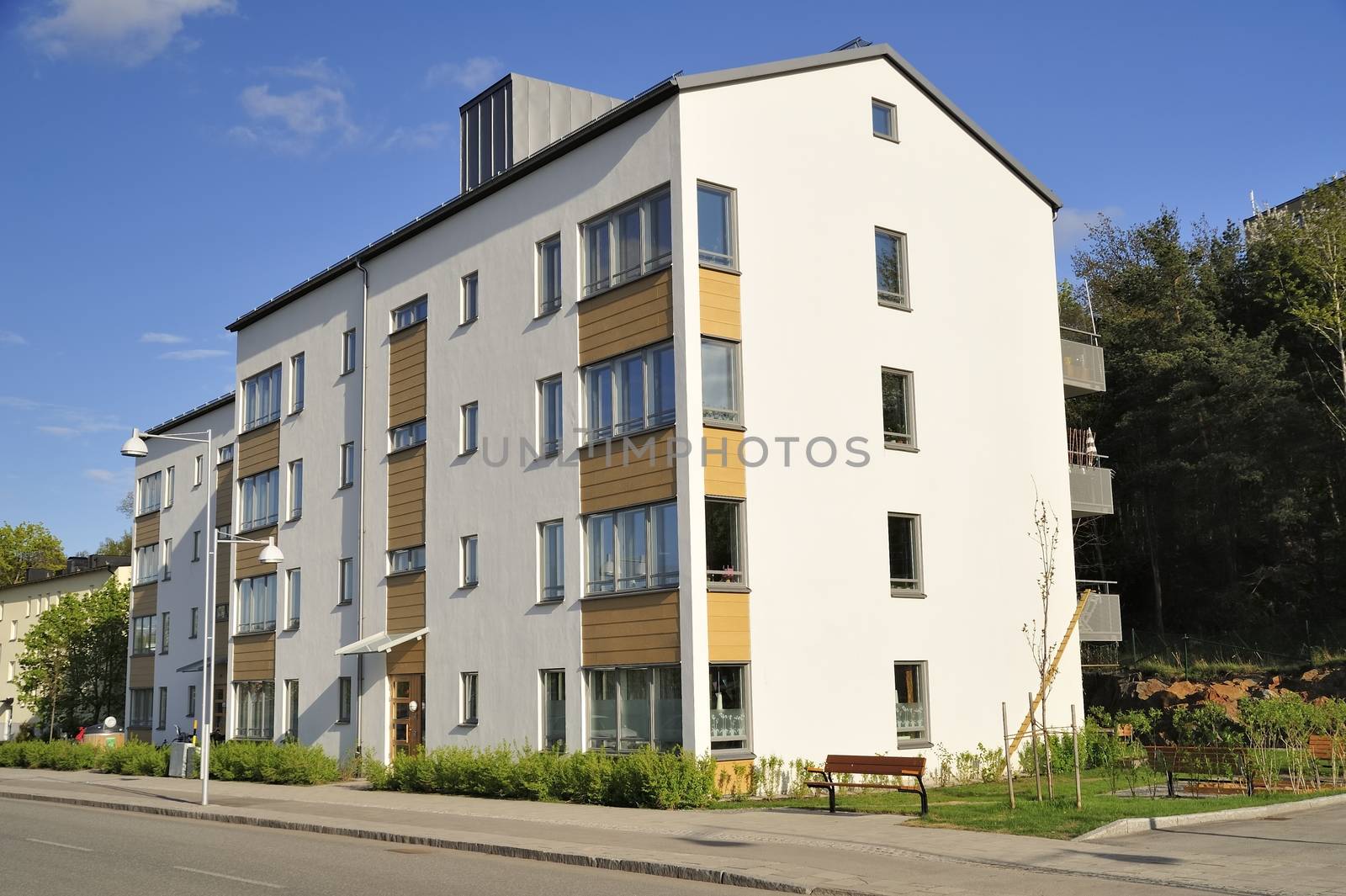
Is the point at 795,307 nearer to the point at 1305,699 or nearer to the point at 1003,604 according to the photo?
the point at 1003,604

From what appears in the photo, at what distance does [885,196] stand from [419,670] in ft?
50.7

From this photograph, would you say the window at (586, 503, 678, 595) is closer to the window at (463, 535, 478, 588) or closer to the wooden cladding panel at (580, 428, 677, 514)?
the wooden cladding panel at (580, 428, 677, 514)

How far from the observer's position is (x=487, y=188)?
28.5m

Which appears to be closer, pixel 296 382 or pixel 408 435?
pixel 408 435

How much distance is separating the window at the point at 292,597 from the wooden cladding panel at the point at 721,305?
58.8 feet

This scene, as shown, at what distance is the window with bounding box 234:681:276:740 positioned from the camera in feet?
119

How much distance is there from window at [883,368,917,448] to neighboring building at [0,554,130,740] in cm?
5231

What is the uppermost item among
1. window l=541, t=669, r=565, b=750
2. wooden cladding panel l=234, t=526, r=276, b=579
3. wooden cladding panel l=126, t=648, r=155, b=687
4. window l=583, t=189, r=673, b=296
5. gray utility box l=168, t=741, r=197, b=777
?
window l=583, t=189, r=673, b=296

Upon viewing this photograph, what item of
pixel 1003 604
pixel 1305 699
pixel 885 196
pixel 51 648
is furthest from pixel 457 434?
pixel 51 648

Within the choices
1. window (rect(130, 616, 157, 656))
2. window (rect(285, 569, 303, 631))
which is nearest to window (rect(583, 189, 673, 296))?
window (rect(285, 569, 303, 631))

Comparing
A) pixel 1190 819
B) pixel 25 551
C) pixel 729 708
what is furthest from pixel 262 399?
pixel 25 551

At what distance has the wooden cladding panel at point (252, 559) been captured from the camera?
37656 millimetres

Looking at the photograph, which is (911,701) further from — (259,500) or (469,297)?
(259,500)

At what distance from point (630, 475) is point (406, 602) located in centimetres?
928
